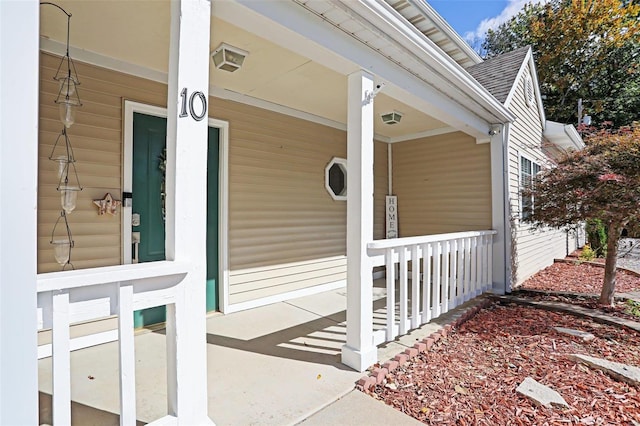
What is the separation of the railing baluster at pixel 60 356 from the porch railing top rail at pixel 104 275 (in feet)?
0.15

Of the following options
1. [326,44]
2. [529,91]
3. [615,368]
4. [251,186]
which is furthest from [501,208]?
[326,44]

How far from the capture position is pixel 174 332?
163cm

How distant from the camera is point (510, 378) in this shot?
8.17 ft

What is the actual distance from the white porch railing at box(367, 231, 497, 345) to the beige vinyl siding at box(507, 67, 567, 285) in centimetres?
97

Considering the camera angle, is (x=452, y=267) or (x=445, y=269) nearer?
(x=445, y=269)

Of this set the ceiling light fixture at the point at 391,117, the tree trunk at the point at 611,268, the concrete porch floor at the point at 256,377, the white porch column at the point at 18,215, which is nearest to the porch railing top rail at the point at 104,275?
the white porch column at the point at 18,215

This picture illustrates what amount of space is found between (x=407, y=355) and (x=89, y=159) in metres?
3.15

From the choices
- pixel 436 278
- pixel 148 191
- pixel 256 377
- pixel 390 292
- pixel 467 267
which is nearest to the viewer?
pixel 256 377

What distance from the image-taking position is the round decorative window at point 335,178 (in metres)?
5.03

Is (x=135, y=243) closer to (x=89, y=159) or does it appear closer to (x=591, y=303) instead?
(x=89, y=159)

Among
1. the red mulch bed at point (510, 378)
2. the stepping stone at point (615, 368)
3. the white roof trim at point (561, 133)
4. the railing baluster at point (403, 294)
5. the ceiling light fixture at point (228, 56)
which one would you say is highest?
the white roof trim at point (561, 133)

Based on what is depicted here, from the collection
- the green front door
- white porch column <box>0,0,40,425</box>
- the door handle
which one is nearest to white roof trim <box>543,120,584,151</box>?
the green front door

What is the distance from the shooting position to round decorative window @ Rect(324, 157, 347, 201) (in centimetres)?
503

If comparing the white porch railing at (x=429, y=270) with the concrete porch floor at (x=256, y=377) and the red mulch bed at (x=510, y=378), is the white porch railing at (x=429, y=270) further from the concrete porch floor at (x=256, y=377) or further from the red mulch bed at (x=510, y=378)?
the red mulch bed at (x=510, y=378)
